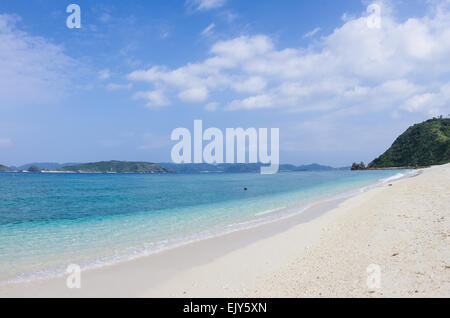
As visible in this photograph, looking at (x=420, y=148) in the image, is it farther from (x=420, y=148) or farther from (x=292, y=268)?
(x=292, y=268)

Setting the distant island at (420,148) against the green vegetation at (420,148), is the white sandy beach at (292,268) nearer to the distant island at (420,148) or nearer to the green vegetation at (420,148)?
the green vegetation at (420,148)

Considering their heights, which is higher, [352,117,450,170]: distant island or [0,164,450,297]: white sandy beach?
[352,117,450,170]: distant island

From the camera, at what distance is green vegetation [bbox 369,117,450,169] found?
344ft

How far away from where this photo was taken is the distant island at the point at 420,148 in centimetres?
10496

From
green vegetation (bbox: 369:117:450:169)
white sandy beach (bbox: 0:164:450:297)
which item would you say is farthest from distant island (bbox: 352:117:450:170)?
white sandy beach (bbox: 0:164:450:297)

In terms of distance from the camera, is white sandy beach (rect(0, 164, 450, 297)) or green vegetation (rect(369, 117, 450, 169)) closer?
white sandy beach (rect(0, 164, 450, 297))

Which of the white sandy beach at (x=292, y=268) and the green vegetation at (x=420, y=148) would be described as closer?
the white sandy beach at (x=292, y=268)

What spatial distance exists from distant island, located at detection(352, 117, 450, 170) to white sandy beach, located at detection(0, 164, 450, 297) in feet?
378

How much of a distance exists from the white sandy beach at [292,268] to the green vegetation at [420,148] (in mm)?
114709

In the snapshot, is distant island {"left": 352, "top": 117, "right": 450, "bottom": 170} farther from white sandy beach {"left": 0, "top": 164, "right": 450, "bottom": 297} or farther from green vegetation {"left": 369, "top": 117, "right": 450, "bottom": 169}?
white sandy beach {"left": 0, "top": 164, "right": 450, "bottom": 297}

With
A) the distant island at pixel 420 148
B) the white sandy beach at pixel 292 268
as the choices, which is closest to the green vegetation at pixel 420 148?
the distant island at pixel 420 148

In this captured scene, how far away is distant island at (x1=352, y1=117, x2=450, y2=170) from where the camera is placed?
10496 centimetres
